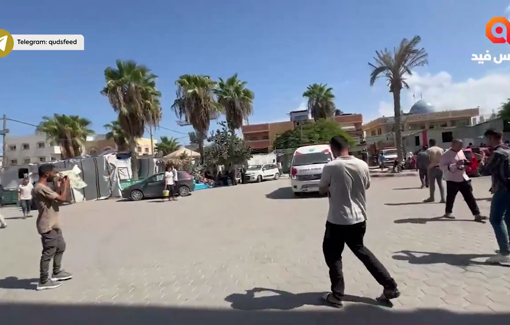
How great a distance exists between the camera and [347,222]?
3.72m

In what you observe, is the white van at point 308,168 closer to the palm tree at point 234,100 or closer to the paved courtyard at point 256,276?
the paved courtyard at point 256,276

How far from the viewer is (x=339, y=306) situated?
379 centimetres

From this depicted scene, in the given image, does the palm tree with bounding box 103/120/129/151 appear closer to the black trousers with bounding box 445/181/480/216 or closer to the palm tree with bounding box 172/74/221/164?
the palm tree with bounding box 172/74/221/164

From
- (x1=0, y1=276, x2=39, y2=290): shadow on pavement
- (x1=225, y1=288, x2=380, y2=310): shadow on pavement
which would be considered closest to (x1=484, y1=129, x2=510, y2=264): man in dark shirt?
(x1=225, y1=288, x2=380, y2=310): shadow on pavement

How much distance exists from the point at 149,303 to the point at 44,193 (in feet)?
7.06

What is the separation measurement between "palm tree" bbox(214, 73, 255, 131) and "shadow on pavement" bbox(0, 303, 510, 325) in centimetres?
3234

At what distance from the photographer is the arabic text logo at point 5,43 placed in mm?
13289

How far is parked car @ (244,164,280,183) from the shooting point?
1203 inches

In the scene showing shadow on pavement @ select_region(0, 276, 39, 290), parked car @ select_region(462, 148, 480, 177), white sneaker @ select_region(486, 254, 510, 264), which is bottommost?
shadow on pavement @ select_region(0, 276, 39, 290)

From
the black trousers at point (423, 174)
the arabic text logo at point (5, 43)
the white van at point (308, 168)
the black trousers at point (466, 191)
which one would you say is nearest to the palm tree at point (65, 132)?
the arabic text logo at point (5, 43)

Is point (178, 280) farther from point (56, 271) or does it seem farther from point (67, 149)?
point (67, 149)

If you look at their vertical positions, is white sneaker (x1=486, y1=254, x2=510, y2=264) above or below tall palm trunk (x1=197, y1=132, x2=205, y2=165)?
below

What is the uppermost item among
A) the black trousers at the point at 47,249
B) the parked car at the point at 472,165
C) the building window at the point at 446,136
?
the building window at the point at 446,136

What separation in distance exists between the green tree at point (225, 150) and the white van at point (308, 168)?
16749 millimetres
